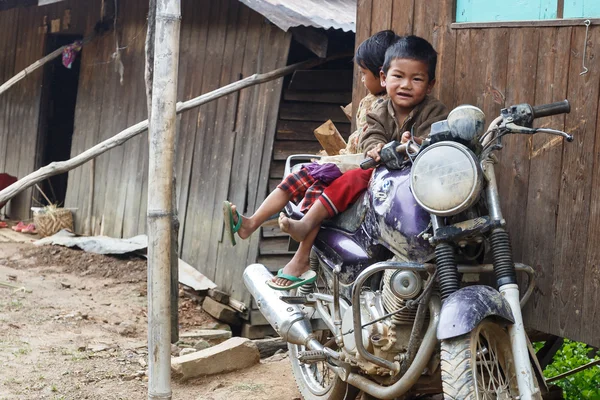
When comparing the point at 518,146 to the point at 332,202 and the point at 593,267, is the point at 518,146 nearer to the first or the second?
the point at 593,267

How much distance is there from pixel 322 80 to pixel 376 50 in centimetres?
377

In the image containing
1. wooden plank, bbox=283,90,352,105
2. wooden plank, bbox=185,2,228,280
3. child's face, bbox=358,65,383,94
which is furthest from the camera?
wooden plank, bbox=185,2,228,280

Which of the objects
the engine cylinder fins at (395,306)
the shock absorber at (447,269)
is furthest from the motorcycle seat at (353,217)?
the shock absorber at (447,269)

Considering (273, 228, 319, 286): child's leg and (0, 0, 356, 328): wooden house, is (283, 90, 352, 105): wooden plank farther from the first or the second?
(273, 228, 319, 286): child's leg

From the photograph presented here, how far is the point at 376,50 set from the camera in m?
4.64

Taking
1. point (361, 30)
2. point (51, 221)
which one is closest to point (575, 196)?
point (361, 30)

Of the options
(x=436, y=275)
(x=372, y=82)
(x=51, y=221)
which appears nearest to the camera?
(x=436, y=275)

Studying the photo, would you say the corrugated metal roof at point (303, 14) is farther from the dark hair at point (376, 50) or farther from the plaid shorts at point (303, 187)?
the plaid shorts at point (303, 187)

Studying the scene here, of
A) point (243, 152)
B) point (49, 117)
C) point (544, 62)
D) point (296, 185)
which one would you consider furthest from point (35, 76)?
point (544, 62)

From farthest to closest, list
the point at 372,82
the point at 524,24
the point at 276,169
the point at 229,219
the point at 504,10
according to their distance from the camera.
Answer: the point at 276,169
the point at 372,82
the point at 229,219
the point at 504,10
the point at 524,24

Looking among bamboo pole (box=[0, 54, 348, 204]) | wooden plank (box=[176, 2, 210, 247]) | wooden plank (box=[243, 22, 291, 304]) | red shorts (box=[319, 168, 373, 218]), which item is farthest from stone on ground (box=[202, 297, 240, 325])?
red shorts (box=[319, 168, 373, 218])

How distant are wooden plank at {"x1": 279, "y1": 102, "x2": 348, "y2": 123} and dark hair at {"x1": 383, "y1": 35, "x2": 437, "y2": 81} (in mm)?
4156

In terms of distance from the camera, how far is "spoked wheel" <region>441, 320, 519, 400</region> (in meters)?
3.11

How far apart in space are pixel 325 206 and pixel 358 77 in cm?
151
